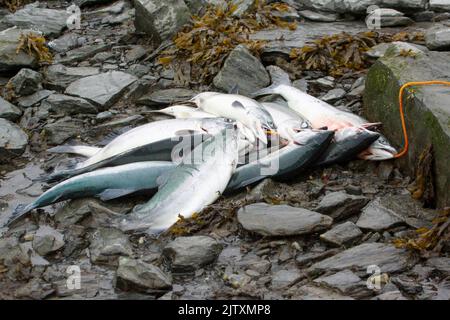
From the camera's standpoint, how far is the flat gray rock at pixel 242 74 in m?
9.02

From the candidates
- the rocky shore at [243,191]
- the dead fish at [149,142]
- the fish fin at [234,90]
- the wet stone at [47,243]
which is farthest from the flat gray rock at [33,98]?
the wet stone at [47,243]

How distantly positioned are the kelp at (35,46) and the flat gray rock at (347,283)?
Answer: 5841 millimetres

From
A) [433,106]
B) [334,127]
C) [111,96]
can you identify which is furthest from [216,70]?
[433,106]

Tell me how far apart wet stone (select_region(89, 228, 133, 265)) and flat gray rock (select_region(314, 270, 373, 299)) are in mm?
1680

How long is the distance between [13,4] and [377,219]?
328 inches

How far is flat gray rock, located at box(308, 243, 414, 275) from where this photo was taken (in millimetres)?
5910

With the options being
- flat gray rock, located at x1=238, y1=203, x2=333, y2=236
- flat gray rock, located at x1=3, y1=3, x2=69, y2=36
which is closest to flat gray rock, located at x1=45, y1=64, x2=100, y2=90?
flat gray rock, located at x1=3, y1=3, x2=69, y2=36

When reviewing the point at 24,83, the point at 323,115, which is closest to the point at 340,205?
the point at 323,115

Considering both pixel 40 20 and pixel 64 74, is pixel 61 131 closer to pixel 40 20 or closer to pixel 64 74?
pixel 64 74

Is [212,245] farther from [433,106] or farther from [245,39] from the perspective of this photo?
[245,39]

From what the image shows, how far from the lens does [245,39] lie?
9.89 m

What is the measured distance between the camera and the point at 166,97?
9.18 meters

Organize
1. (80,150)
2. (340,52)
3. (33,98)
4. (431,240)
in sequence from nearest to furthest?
(431,240), (80,150), (33,98), (340,52)

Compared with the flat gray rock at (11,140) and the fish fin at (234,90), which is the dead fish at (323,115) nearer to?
the fish fin at (234,90)
